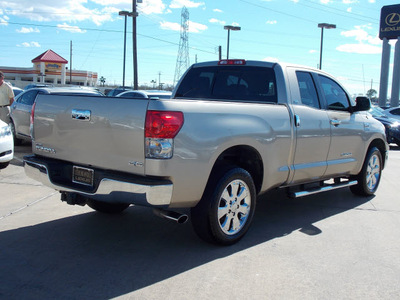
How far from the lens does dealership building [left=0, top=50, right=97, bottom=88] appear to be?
65.4 meters

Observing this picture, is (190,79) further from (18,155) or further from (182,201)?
(18,155)

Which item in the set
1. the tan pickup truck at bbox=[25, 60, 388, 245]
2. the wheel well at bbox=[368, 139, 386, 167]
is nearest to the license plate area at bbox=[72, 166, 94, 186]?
the tan pickup truck at bbox=[25, 60, 388, 245]

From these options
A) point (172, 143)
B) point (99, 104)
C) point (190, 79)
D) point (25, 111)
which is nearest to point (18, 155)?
point (25, 111)

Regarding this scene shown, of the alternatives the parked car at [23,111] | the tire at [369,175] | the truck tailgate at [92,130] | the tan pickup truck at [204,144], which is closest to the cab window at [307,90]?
the tan pickup truck at [204,144]

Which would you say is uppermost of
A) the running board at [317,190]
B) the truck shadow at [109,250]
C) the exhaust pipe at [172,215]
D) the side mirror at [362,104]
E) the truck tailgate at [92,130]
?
the side mirror at [362,104]

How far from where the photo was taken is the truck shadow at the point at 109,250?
3.53 m

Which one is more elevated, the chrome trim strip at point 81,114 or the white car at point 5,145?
the chrome trim strip at point 81,114

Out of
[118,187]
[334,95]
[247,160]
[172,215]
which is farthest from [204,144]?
[334,95]

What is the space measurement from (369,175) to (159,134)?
452cm

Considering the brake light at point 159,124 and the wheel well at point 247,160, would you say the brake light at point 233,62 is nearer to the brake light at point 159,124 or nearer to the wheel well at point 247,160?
the wheel well at point 247,160

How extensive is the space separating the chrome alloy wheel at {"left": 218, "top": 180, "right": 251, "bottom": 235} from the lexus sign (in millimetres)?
34751

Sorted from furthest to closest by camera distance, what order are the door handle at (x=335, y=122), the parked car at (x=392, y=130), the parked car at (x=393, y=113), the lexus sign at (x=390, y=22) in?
the lexus sign at (x=390, y=22) < the parked car at (x=393, y=113) < the parked car at (x=392, y=130) < the door handle at (x=335, y=122)

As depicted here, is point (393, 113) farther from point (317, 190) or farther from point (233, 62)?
point (233, 62)

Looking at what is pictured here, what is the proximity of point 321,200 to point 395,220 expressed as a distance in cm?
128
